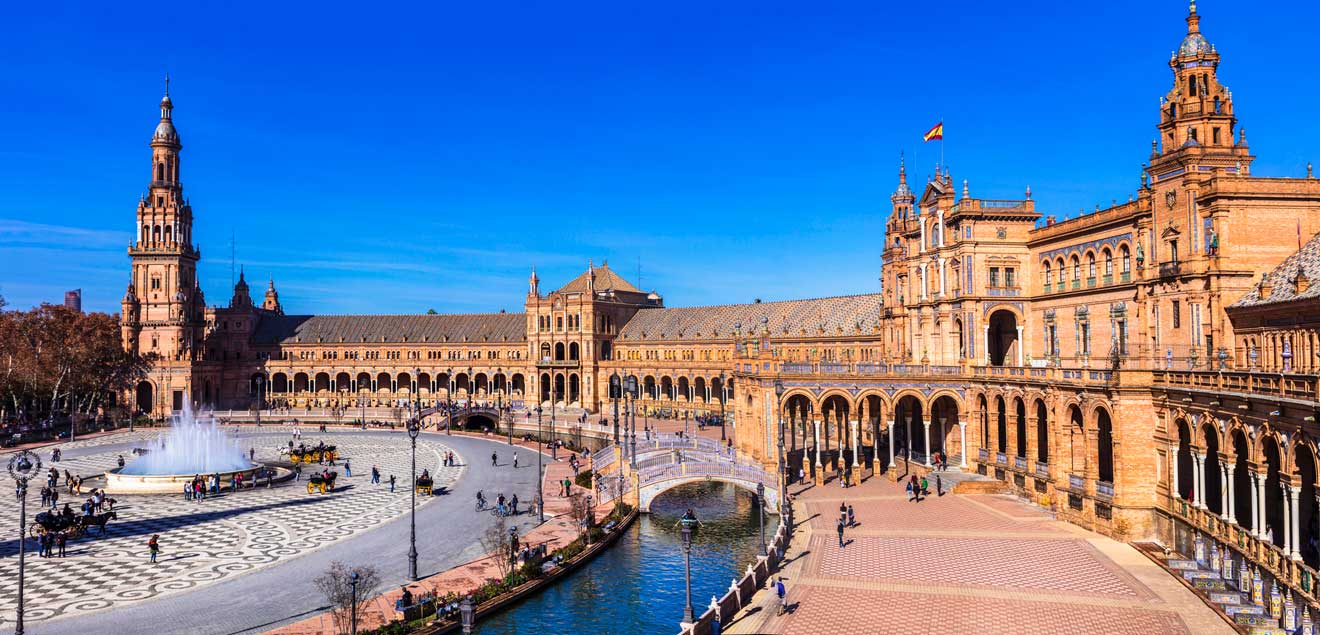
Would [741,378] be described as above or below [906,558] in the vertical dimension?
above

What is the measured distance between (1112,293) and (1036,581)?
23.6 metres

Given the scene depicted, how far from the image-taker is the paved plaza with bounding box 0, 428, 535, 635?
33031 mm

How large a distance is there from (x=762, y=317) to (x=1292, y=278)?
74735 millimetres

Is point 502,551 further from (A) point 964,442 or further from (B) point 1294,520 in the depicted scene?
(A) point 964,442

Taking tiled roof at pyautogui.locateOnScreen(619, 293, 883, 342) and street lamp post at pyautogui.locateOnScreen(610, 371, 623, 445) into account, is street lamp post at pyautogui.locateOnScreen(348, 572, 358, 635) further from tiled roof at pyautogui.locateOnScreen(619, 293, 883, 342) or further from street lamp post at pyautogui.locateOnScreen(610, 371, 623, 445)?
tiled roof at pyautogui.locateOnScreen(619, 293, 883, 342)

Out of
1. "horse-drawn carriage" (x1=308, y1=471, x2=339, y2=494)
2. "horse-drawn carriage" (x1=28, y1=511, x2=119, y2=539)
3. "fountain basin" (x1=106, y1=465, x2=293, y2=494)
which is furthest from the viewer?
"horse-drawn carriage" (x1=308, y1=471, x2=339, y2=494)

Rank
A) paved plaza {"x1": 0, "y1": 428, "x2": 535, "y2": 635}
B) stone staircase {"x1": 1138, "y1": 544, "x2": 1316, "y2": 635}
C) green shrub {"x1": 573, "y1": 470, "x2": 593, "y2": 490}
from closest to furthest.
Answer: stone staircase {"x1": 1138, "y1": 544, "x2": 1316, "y2": 635} → paved plaza {"x1": 0, "y1": 428, "x2": 535, "y2": 635} → green shrub {"x1": 573, "y1": 470, "x2": 593, "y2": 490}

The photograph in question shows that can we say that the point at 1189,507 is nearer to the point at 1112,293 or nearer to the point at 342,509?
the point at 1112,293

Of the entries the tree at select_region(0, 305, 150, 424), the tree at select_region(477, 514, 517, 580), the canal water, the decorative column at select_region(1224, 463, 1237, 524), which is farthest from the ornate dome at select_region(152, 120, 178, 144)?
the decorative column at select_region(1224, 463, 1237, 524)

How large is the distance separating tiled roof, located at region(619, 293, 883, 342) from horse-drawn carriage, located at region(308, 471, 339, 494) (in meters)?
43.7

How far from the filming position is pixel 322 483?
194 feet

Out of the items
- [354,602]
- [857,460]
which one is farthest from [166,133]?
[354,602]

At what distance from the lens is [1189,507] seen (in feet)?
123

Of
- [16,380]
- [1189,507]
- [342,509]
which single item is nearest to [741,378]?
[342,509]
